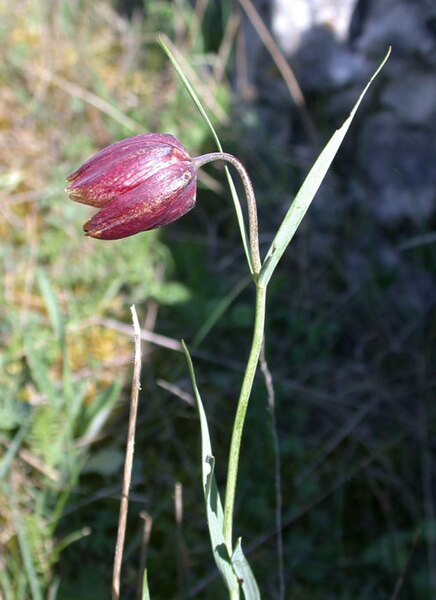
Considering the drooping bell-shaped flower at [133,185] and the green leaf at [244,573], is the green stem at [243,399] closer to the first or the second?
A: the green leaf at [244,573]

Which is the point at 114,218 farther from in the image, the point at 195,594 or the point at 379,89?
the point at 379,89

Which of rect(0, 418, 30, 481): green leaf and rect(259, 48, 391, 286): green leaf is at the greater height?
rect(259, 48, 391, 286): green leaf

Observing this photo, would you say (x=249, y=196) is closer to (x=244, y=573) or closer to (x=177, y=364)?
(x=244, y=573)

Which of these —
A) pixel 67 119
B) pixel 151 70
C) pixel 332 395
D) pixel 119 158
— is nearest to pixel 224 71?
pixel 151 70

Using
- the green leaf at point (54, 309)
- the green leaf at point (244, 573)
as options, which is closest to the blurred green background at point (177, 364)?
the green leaf at point (54, 309)

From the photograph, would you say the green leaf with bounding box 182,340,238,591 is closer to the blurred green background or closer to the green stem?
the green stem

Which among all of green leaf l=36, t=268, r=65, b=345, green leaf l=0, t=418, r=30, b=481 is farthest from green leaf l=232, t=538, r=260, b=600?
green leaf l=36, t=268, r=65, b=345
